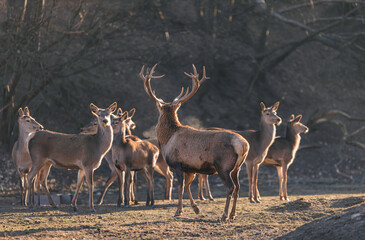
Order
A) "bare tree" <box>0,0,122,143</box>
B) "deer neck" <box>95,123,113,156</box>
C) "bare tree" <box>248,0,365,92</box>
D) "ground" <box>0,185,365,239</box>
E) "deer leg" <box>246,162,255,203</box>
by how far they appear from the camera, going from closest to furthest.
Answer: "ground" <box>0,185,365,239</box>, "deer neck" <box>95,123,113,156</box>, "deer leg" <box>246,162,255,203</box>, "bare tree" <box>0,0,122,143</box>, "bare tree" <box>248,0,365,92</box>

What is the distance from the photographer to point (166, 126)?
1174 cm

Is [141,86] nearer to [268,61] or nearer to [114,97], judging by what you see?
[114,97]

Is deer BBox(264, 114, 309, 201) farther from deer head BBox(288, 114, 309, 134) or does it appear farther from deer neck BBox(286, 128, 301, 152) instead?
deer head BBox(288, 114, 309, 134)

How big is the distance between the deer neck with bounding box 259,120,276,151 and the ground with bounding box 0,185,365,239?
1.74 meters

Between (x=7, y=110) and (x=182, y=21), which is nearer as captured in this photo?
(x=7, y=110)

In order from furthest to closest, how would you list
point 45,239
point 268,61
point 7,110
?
1. point 268,61
2. point 7,110
3. point 45,239

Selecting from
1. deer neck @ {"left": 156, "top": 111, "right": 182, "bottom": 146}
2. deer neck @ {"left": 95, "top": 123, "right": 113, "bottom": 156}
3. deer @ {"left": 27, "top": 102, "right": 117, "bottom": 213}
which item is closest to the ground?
deer @ {"left": 27, "top": 102, "right": 117, "bottom": 213}

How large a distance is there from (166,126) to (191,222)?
2.21 meters

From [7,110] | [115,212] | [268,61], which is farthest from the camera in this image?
[268,61]

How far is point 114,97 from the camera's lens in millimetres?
22453

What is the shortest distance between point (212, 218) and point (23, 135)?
5258mm

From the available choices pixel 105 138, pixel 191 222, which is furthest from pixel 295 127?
pixel 191 222

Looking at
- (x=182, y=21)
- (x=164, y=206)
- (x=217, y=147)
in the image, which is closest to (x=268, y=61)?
(x=182, y=21)

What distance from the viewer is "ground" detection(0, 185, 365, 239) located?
27.1ft
